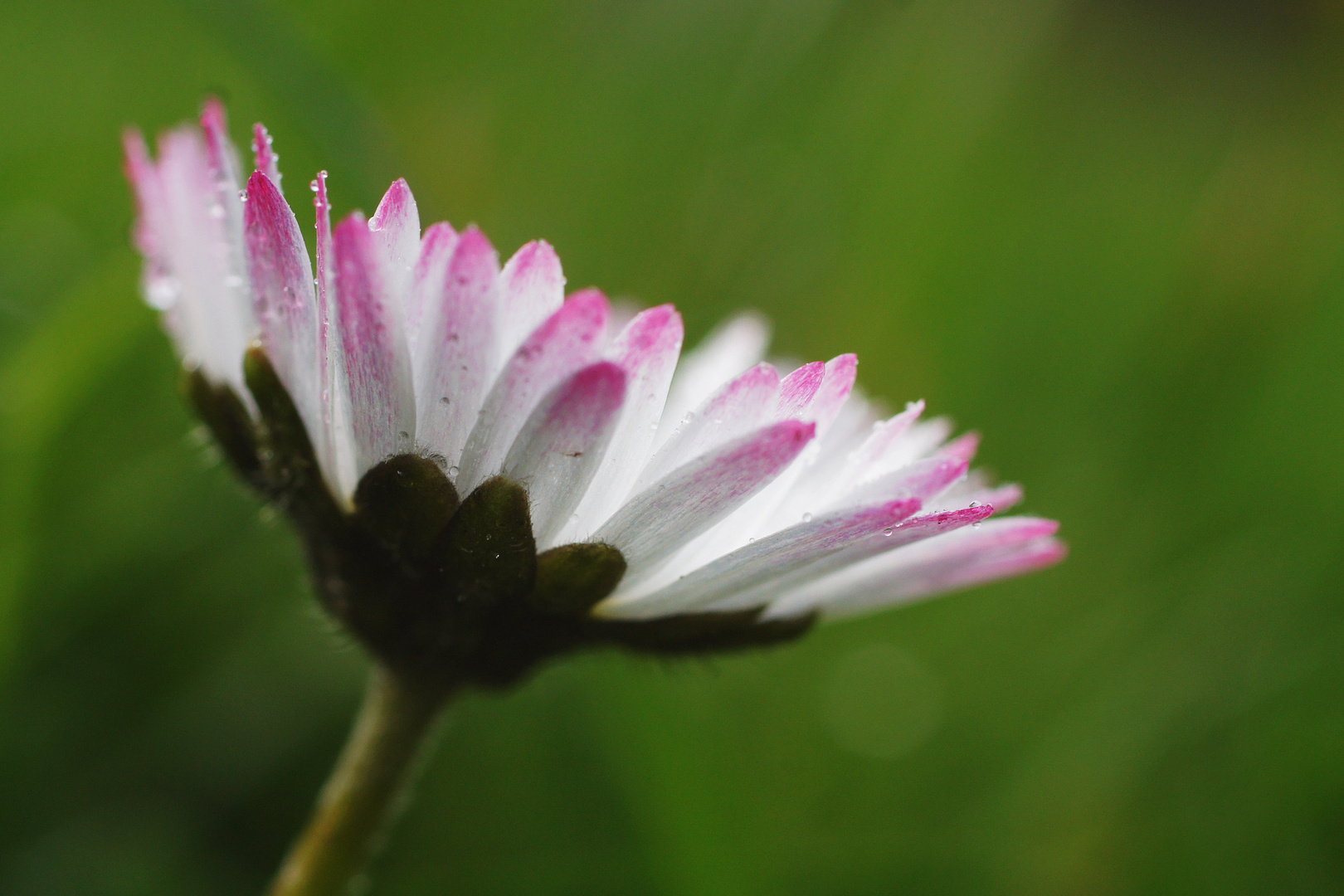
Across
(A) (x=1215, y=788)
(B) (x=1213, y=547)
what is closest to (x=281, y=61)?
(A) (x=1215, y=788)

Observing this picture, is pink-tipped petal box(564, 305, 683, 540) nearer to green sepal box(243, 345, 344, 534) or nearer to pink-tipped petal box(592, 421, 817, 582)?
pink-tipped petal box(592, 421, 817, 582)

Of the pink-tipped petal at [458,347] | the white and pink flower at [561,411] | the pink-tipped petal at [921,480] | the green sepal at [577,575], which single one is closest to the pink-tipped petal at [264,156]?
the white and pink flower at [561,411]

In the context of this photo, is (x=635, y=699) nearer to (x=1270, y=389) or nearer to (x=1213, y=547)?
(x=1213, y=547)

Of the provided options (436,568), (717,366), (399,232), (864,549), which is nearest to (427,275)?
(399,232)

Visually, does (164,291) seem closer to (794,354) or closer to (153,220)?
(153,220)

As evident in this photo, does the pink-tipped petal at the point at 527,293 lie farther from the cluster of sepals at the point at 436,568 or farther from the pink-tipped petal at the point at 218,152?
the pink-tipped petal at the point at 218,152

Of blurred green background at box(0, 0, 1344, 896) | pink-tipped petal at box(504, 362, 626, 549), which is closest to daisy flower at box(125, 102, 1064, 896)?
pink-tipped petal at box(504, 362, 626, 549)
